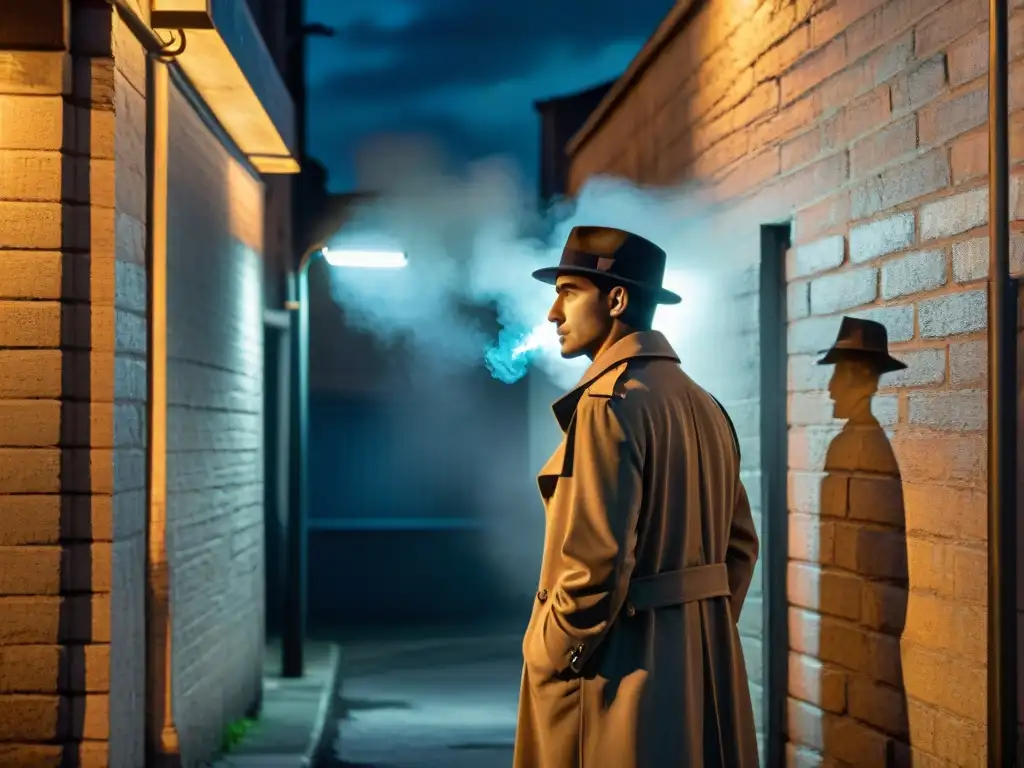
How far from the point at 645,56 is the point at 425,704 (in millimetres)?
5788

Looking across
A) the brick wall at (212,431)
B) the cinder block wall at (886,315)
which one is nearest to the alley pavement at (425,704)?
the brick wall at (212,431)

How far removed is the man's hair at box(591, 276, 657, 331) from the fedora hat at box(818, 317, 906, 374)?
1026 millimetres

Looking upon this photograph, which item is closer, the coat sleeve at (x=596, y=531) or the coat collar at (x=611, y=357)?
the coat sleeve at (x=596, y=531)

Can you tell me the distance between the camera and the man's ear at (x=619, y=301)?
13.2 feet

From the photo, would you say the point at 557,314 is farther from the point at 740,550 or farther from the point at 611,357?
the point at 740,550

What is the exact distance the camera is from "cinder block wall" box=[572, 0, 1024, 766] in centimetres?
392

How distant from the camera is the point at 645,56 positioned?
8.70 meters

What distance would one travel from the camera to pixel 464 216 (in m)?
17.7

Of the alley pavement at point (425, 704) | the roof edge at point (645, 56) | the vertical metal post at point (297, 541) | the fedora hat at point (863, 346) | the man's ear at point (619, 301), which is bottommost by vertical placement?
the alley pavement at point (425, 704)

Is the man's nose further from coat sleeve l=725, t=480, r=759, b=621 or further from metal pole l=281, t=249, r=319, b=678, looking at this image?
metal pole l=281, t=249, r=319, b=678

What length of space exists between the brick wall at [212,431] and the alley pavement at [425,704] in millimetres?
981

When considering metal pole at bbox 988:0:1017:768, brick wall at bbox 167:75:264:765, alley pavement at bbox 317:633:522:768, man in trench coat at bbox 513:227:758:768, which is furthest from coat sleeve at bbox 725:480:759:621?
alley pavement at bbox 317:633:522:768

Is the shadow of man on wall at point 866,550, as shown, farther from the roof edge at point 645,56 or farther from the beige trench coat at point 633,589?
the roof edge at point 645,56

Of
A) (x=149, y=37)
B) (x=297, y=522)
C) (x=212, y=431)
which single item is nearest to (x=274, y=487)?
(x=297, y=522)
